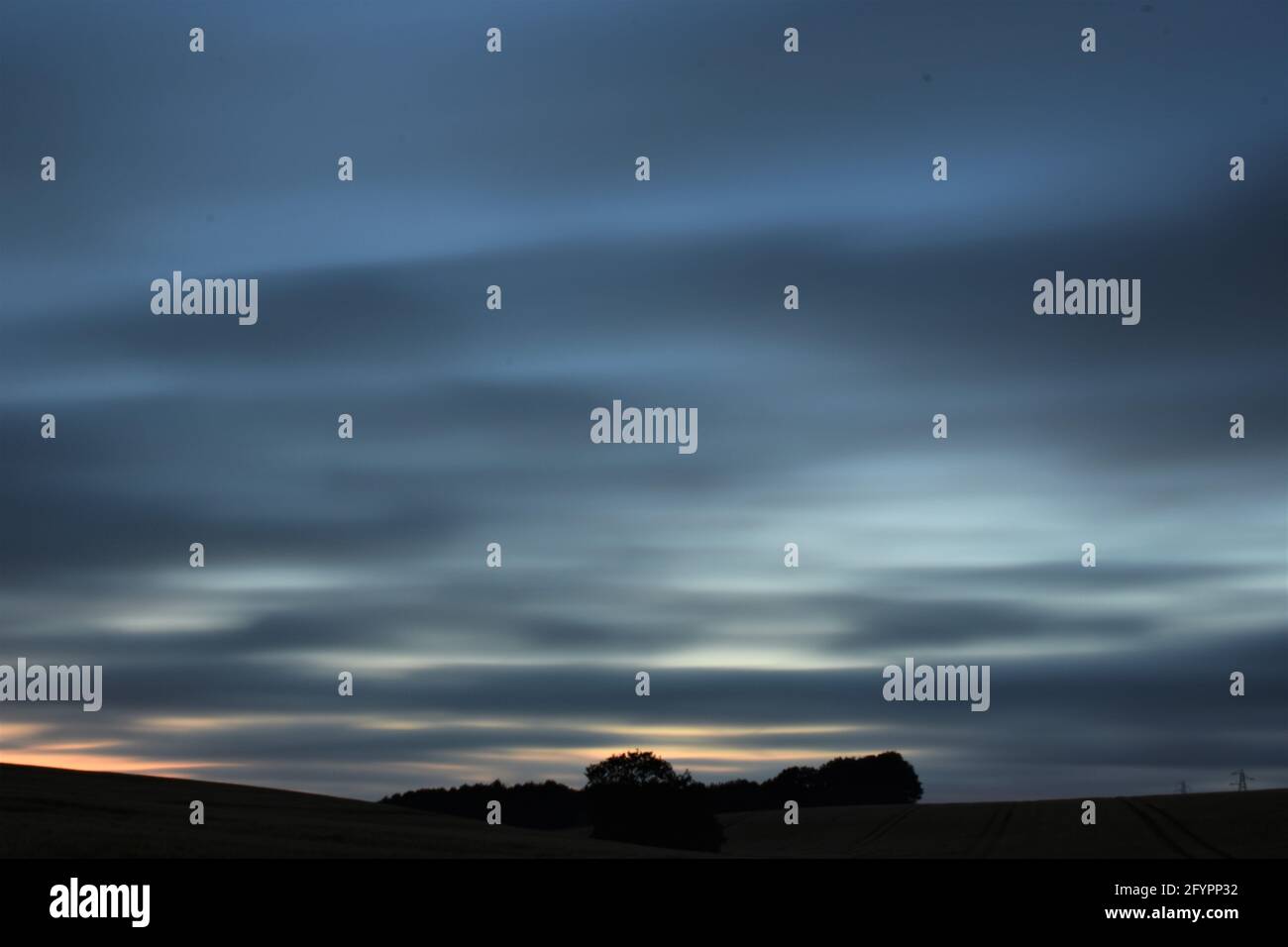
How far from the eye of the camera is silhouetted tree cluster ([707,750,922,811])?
130 meters

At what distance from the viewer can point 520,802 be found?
12381cm

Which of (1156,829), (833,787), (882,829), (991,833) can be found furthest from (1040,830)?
(833,787)

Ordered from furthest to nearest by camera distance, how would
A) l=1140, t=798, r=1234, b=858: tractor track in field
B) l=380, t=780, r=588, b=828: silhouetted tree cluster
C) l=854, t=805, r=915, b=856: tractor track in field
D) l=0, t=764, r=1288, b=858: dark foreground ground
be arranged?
1. l=380, t=780, r=588, b=828: silhouetted tree cluster
2. l=854, t=805, r=915, b=856: tractor track in field
3. l=1140, t=798, r=1234, b=858: tractor track in field
4. l=0, t=764, r=1288, b=858: dark foreground ground

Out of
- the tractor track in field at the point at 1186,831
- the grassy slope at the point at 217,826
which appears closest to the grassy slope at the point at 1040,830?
the tractor track in field at the point at 1186,831

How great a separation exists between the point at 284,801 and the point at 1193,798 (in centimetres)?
6057

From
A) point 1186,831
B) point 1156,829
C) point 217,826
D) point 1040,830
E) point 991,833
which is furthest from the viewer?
point 991,833

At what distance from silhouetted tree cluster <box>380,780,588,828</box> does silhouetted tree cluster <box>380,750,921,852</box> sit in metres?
0.09

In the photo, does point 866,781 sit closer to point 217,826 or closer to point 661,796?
point 661,796

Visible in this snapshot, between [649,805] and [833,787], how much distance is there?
5695 cm

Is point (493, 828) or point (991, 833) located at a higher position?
point (493, 828)

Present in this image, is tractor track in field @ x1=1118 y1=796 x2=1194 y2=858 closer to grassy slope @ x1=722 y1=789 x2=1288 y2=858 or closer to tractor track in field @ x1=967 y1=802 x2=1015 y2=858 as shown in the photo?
grassy slope @ x1=722 y1=789 x2=1288 y2=858

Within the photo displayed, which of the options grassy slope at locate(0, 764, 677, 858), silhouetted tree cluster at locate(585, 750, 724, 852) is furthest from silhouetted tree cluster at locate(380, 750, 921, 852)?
grassy slope at locate(0, 764, 677, 858)
